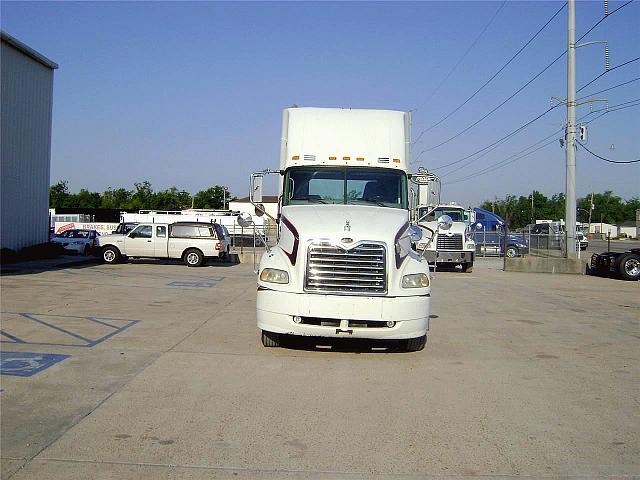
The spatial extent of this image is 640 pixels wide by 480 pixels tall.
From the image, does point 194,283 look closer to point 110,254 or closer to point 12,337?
point 110,254

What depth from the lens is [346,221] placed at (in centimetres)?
895

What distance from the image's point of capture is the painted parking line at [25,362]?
25.4 ft

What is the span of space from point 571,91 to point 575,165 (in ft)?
11.5

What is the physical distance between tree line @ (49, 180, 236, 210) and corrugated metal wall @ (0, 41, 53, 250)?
5748 cm

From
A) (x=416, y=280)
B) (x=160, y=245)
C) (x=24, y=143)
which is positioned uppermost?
(x=24, y=143)

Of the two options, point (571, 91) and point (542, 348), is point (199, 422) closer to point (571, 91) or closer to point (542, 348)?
point (542, 348)

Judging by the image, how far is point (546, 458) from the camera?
5418 mm

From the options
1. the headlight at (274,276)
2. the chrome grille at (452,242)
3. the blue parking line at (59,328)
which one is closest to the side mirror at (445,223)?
the headlight at (274,276)

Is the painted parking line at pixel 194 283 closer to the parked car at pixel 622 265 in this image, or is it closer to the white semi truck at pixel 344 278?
the white semi truck at pixel 344 278

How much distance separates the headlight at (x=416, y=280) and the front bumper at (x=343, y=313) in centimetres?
16

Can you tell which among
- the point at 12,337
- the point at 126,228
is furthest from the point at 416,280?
the point at 126,228

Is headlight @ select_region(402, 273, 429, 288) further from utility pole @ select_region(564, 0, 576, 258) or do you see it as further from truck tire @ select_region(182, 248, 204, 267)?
utility pole @ select_region(564, 0, 576, 258)

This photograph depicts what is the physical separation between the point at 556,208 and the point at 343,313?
116305 millimetres

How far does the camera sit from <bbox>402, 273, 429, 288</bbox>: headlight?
8523mm
